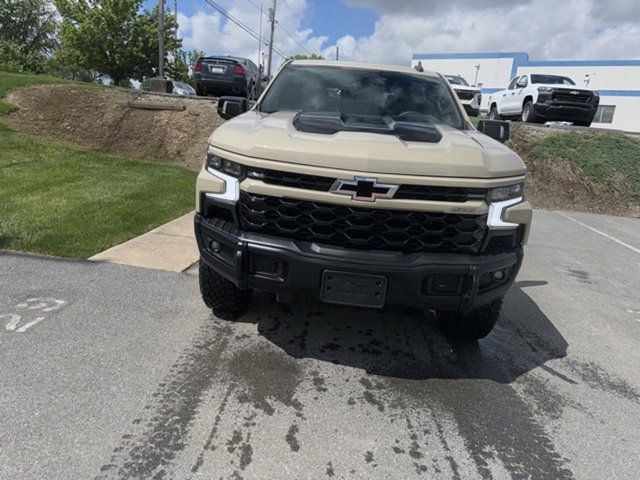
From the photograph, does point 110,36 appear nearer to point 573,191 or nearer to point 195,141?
point 195,141

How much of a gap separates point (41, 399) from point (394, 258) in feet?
6.81

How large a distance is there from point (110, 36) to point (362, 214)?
40000 millimetres

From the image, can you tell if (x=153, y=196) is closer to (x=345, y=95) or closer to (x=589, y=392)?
(x=345, y=95)

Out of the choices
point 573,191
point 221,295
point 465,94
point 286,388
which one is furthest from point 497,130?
point 465,94

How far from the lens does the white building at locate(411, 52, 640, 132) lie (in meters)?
34.8

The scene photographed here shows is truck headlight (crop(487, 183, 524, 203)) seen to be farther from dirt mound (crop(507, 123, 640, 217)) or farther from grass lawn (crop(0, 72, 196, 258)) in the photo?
dirt mound (crop(507, 123, 640, 217))

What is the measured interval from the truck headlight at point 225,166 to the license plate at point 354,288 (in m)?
0.79

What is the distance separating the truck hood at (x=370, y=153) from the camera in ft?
9.04

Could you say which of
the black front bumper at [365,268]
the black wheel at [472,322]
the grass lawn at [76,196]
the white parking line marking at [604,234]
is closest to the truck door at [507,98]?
the white parking line marking at [604,234]

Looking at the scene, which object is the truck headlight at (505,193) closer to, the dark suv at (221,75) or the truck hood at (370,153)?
the truck hood at (370,153)

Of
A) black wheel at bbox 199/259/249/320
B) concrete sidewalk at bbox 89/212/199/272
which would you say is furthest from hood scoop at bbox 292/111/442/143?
concrete sidewalk at bbox 89/212/199/272

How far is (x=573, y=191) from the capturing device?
12102 mm

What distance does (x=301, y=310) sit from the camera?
4.19 metres

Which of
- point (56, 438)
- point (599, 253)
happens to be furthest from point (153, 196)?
point (599, 253)
